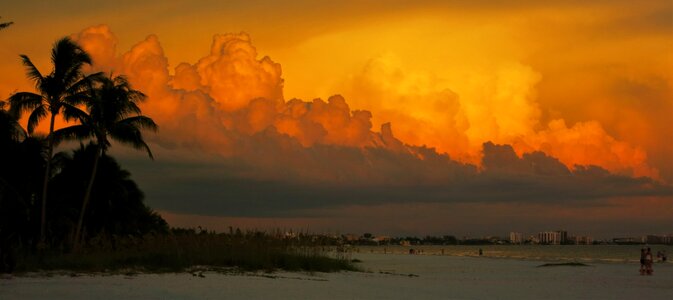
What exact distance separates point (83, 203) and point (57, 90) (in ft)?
24.1

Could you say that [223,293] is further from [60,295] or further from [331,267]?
[331,267]

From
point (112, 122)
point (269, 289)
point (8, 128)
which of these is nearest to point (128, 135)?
point (112, 122)

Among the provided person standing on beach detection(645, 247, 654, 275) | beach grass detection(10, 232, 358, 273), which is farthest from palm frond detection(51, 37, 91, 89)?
person standing on beach detection(645, 247, 654, 275)

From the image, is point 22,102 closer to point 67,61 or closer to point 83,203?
point 67,61

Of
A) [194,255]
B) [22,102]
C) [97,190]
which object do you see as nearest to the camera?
[194,255]

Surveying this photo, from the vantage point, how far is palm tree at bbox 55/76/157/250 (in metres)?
40.2

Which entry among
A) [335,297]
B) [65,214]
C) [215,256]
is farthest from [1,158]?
[335,297]

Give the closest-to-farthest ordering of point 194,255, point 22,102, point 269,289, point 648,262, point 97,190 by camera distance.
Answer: point 269,289 < point 194,255 < point 22,102 < point 648,262 < point 97,190

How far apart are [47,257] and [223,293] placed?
12.7 meters

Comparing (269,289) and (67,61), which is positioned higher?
(67,61)

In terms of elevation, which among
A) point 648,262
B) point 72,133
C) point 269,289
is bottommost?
point 269,289

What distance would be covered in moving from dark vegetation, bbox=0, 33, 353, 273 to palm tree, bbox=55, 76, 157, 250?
0.17 feet

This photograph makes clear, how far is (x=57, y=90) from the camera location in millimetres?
36906

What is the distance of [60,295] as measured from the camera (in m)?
17.6
